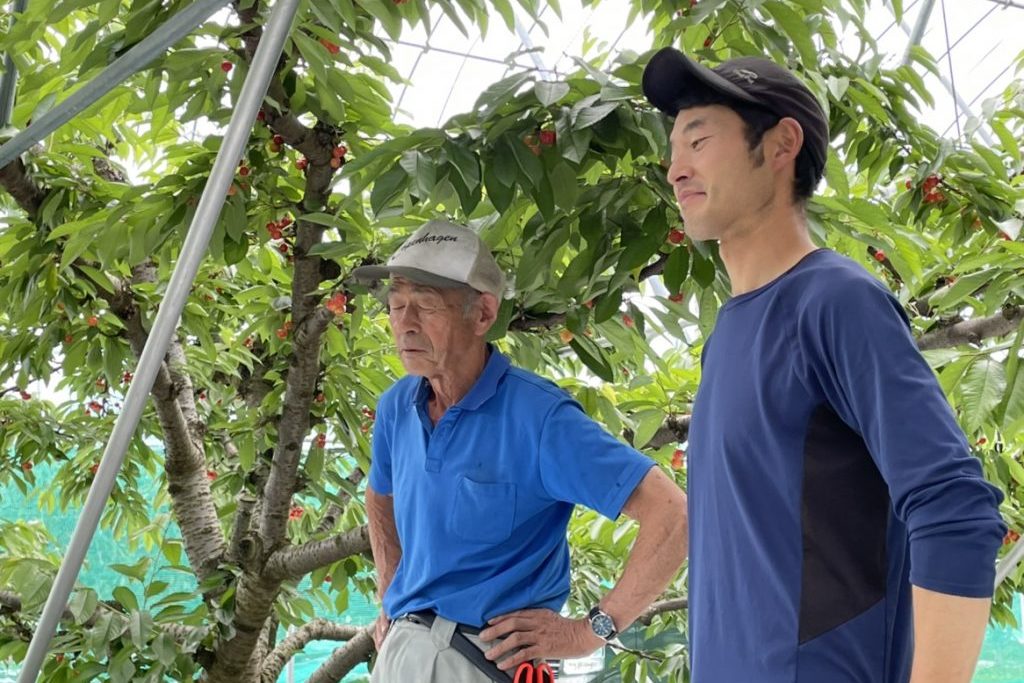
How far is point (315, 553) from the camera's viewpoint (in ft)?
7.90

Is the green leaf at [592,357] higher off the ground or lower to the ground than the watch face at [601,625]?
higher

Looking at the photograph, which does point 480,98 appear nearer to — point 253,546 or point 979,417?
point 979,417

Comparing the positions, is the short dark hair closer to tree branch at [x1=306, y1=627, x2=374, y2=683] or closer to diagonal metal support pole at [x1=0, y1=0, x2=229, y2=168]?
diagonal metal support pole at [x1=0, y1=0, x2=229, y2=168]

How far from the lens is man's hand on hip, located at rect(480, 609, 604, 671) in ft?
4.67

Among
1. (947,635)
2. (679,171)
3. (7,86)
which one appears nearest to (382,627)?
(679,171)

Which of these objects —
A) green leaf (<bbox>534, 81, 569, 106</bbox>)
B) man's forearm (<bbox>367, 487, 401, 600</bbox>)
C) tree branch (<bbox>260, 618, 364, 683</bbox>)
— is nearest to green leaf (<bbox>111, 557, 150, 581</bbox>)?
tree branch (<bbox>260, 618, 364, 683</bbox>)

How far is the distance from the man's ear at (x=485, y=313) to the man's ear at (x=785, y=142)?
66cm

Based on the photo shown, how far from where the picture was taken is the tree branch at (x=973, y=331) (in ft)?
5.92

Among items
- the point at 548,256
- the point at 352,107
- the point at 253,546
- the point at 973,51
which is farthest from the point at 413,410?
the point at 973,51

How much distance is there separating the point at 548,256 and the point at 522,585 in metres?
0.44

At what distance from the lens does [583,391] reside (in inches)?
82.1

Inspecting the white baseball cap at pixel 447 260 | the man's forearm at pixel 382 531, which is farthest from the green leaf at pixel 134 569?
the white baseball cap at pixel 447 260

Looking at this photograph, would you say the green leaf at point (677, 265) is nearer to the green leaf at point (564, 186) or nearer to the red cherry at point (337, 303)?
the green leaf at point (564, 186)

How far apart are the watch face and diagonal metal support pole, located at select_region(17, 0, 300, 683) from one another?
64 cm
